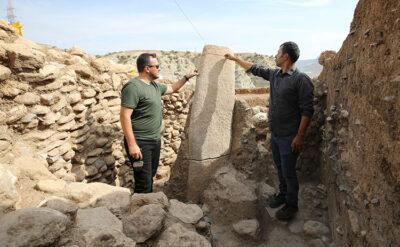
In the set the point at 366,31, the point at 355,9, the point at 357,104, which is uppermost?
the point at 355,9

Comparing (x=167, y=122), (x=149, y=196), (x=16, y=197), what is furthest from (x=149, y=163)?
(x=167, y=122)

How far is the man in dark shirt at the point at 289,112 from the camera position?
356 centimetres

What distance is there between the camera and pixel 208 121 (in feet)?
13.9

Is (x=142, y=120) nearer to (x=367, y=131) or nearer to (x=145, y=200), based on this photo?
(x=145, y=200)

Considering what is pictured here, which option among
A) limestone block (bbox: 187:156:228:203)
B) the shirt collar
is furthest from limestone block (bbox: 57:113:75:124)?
the shirt collar

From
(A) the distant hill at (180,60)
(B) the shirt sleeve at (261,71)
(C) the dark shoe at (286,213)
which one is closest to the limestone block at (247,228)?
(C) the dark shoe at (286,213)

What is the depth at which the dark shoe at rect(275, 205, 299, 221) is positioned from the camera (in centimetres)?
380

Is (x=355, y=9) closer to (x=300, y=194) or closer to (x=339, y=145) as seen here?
(x=339, y=145)

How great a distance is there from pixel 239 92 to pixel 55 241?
12919 millimetres

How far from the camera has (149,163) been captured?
3.94 meters

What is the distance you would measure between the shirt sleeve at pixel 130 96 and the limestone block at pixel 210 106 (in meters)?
0.92

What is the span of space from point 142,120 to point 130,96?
37cm

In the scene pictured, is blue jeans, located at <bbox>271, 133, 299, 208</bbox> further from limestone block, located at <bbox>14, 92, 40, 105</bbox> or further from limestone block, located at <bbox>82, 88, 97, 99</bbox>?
limestone block, located at <bbox>14, 92, 40, 105</bbox>

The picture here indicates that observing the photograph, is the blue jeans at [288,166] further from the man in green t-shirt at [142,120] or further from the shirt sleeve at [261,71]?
the man in green t-shirt at [142,120]
